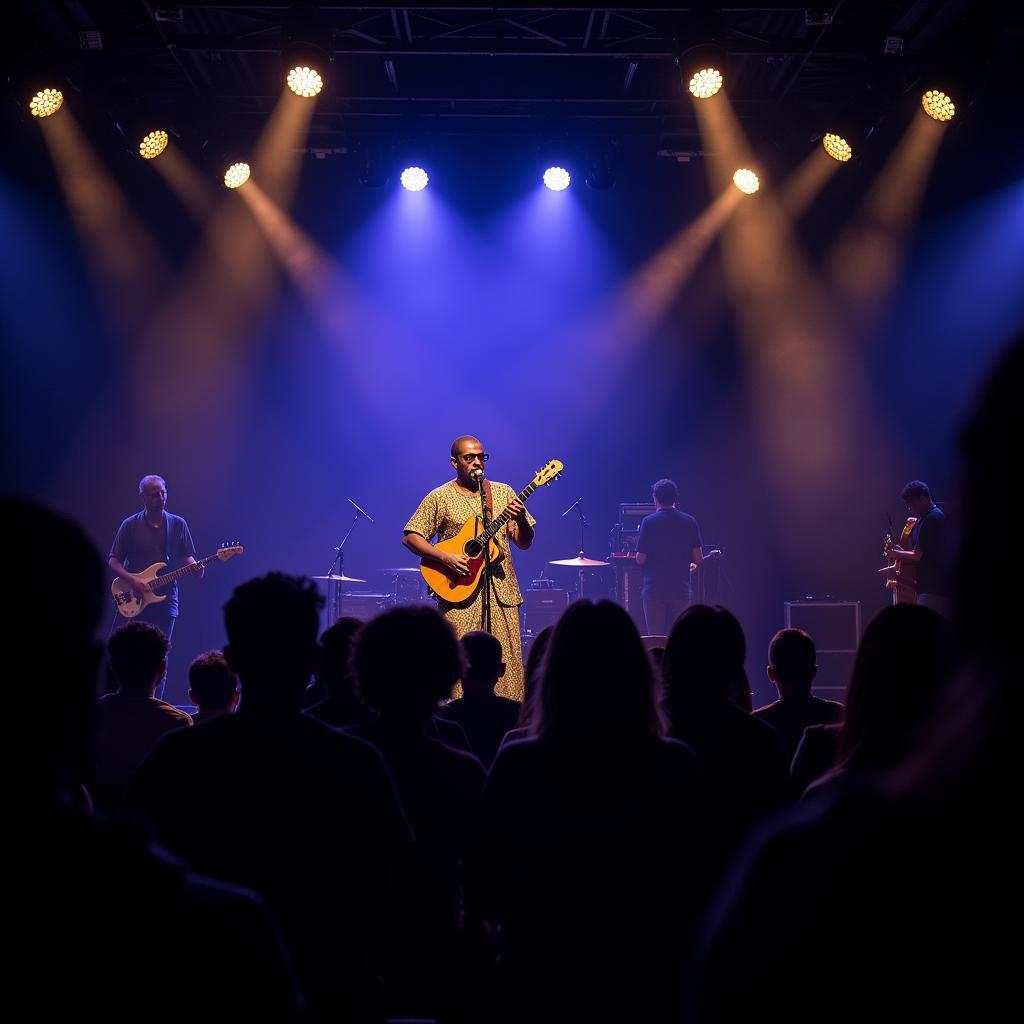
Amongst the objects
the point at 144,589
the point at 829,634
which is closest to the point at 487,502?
the point at 144,589

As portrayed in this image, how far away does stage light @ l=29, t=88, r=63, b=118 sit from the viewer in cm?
761

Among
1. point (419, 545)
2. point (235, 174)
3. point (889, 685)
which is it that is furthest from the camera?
point (235, 174)

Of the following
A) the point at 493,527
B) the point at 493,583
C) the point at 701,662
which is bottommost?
the point at 701,662

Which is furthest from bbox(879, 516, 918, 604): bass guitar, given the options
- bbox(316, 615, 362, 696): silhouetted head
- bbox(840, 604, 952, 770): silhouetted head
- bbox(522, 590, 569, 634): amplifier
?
bbox(840, 604, 952, 770): silhouetted head

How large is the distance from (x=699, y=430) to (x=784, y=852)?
40.2ft

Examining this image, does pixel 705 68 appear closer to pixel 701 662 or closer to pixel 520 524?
pixel 520 524

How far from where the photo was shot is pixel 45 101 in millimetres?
7656

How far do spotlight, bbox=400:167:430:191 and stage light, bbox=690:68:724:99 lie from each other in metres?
4.64

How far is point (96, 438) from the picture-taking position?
39.3ft

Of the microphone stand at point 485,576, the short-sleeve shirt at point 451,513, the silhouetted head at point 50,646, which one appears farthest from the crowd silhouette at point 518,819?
the short-sleeve shirt at point 451,513

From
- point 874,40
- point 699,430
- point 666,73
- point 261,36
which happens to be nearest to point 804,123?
point 874,40

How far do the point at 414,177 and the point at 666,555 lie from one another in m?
5.68

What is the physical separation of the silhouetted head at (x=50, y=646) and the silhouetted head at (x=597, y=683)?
4.57 ft

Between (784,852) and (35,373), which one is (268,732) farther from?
(35,373)
